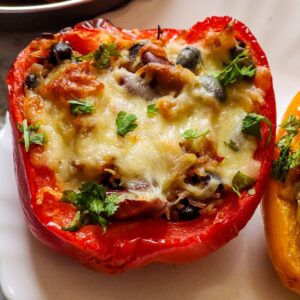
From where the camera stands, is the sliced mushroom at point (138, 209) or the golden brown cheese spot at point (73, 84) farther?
the golden brown cheese spot at point (73, 84)

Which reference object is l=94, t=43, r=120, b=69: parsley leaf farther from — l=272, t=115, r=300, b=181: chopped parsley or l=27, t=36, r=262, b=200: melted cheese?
l=272, t=115, r=300, b=181: chopped parsley

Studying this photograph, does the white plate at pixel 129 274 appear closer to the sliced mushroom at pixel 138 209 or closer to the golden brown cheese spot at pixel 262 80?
the sliced mushroom at pixel 138 209

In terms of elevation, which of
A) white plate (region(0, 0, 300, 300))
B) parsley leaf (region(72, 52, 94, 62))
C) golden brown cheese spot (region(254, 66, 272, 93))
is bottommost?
white plate (region(0, 0, 300, 300))

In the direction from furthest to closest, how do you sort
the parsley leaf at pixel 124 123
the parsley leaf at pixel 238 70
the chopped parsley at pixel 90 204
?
the parsley leaf at pixel 238 70 < the parsley leaf at pixel 124 123 < the chopped parsley at pixel 90 204

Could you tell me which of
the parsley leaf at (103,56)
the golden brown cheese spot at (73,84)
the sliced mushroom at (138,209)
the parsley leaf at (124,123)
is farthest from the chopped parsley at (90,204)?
the parsley leaf at (103,56)

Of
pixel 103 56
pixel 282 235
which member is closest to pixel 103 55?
pixel 103 56

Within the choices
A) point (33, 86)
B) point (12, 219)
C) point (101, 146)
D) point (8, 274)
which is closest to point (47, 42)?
point (33, 86)

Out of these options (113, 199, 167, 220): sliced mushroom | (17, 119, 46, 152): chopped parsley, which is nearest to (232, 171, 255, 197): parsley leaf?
(113, 199, 167, 220): sliced mushroom
